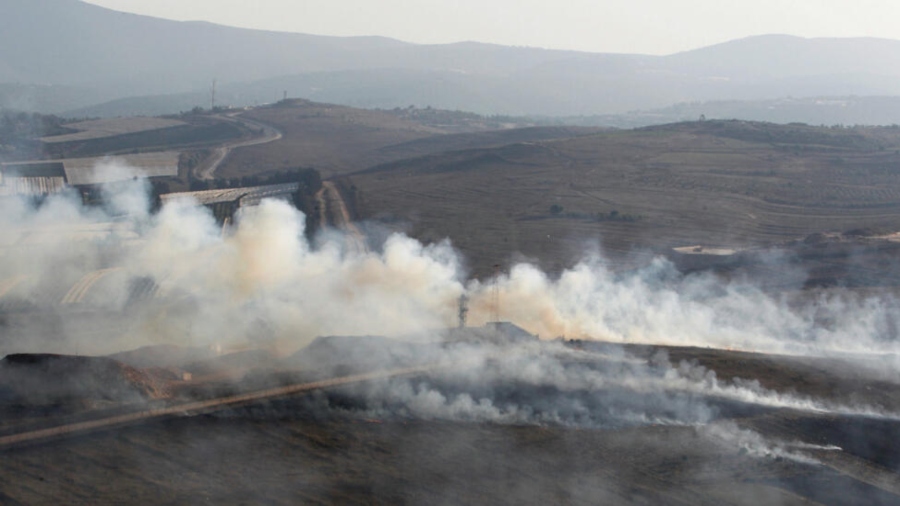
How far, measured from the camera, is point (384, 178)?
348 ft

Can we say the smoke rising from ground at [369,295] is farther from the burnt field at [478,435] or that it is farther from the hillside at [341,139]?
the hillside at [341,139]

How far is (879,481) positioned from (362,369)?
19.2 metres

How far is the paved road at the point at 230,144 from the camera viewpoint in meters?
109

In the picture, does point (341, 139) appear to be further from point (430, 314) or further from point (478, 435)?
point (478, 435)

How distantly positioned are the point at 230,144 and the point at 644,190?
70.6m

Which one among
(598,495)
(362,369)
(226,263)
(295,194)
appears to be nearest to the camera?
(598,495)

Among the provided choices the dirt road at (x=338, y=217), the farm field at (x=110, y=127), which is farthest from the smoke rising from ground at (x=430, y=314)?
the farm field at (x=110, y=127)

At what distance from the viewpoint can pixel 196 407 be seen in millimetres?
30953

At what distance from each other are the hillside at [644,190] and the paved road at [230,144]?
1963 cm

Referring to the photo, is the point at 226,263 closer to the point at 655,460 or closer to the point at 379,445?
the point at 379,445

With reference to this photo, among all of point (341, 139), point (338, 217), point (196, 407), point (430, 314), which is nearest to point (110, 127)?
point (341, 139)

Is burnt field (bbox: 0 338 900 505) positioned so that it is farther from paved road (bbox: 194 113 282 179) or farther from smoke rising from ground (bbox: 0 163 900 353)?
paved road (bbox: 194 113 282 179)

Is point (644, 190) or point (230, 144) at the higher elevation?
point (230, 144)

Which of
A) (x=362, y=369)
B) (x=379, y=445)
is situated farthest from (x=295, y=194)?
(x=379, y=445)
